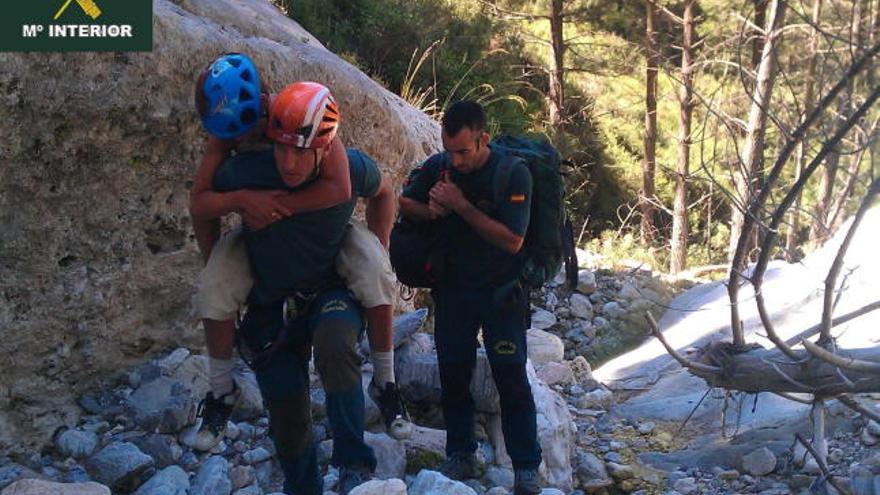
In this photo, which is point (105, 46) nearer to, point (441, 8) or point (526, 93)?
point (441, 8)

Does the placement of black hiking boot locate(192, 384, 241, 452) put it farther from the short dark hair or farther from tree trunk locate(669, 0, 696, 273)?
tree trunk locate(669, 0, 696, 273)

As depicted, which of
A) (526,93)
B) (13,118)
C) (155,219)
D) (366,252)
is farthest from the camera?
(526,93)

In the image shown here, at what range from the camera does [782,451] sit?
5.89 metres

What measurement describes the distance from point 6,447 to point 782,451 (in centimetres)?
431

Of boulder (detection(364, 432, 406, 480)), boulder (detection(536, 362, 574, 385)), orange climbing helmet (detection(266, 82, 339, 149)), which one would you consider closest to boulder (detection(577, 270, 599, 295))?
boulder (detection(536, 362, 574, 385))

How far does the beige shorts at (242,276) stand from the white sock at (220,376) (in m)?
0.19

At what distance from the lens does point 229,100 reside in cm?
387

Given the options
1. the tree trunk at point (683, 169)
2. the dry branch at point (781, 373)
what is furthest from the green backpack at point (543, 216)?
the tree trunk at point (683, 169)

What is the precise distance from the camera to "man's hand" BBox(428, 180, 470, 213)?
4605mm

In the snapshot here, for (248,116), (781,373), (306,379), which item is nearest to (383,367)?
(306,379)

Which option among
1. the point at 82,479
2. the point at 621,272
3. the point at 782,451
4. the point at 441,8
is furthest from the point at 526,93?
the point at 82,479

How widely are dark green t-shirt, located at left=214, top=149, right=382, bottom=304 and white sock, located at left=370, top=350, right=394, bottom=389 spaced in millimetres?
398

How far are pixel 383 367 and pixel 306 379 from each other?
0.33 m

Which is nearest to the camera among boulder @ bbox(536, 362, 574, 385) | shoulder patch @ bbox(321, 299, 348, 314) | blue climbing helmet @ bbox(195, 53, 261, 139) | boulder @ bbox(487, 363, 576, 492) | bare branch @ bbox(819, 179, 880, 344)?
bare branch @ bbox(819, 179, 880, 344)
